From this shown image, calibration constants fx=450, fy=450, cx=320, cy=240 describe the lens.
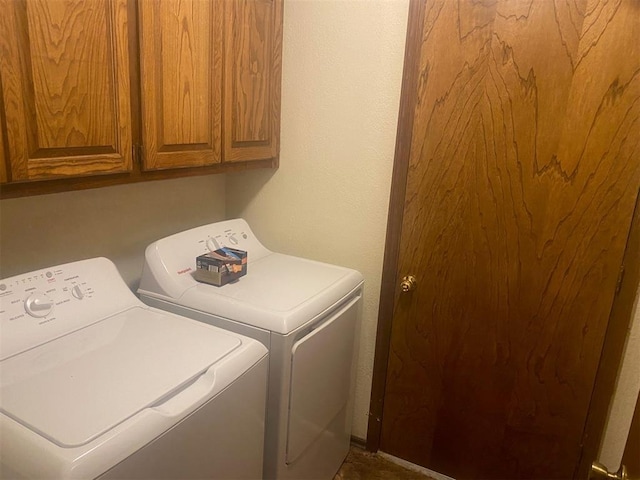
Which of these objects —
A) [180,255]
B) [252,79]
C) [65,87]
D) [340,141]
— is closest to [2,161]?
[65,87]

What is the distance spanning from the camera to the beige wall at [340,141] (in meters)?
1.74

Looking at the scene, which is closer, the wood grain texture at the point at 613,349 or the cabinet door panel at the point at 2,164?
the cabinet door panel at the point at 2,164

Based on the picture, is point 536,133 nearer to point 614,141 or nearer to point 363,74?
point 614,141

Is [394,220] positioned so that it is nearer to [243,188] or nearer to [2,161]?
[243,188]

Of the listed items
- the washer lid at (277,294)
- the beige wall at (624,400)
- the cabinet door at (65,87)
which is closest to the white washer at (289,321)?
the washer lid at (277,294)

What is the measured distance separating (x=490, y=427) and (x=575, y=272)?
0.73 meters

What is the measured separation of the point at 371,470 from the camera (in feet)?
6.51

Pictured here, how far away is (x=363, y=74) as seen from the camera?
1.77 m

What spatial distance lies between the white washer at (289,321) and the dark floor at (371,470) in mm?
84

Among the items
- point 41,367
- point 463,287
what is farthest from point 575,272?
point 41,367

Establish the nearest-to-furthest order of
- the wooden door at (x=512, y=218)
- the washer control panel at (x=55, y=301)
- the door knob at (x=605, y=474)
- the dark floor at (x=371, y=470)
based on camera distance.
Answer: the door knob at (x=605, y=474)
the washer control panel at (x=55, y=301)
the wooden door at (x=512, y=218)
the dark floor at (x=371, y=470)

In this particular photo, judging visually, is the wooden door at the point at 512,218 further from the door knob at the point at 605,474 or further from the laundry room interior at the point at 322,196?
the door knob at the point at 605,474

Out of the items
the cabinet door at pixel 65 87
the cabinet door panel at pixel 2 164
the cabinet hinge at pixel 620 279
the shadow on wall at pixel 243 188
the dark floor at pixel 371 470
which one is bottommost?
the dark floor at pixel 371 470

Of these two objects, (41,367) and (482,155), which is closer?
(41,367)
